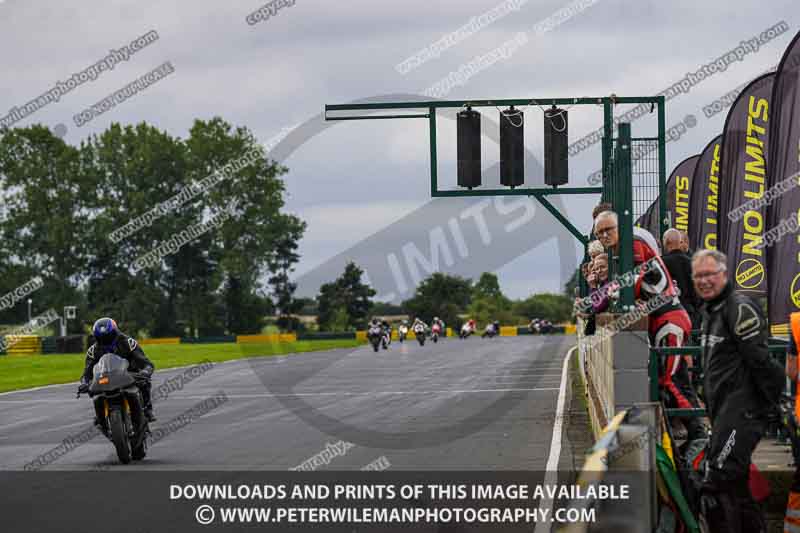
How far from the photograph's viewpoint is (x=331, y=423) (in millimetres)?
17828

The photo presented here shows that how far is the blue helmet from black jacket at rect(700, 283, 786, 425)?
26.6 feet

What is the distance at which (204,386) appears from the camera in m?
29.1

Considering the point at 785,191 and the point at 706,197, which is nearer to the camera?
the point at 785,191

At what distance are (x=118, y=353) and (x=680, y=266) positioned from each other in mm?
6042

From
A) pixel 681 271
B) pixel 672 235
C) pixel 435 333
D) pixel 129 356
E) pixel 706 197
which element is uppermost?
pixel 706 197

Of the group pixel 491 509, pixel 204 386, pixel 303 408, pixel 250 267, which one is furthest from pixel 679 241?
pixel 250 267

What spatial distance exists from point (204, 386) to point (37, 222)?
71974 millimetres

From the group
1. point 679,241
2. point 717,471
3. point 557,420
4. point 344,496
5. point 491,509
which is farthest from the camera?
point 557,420

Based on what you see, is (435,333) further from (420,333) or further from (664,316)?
(664,316)

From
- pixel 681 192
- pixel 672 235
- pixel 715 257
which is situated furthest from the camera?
pixel 681 192

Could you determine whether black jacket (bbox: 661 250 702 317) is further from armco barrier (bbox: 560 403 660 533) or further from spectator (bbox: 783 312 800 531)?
armco barrier (bbox: 560 403 660 533)

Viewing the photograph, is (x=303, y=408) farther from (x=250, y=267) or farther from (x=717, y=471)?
(x=250, y=267)

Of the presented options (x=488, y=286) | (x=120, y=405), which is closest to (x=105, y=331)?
(x=120, y=405)

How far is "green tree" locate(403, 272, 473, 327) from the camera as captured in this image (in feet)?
417
